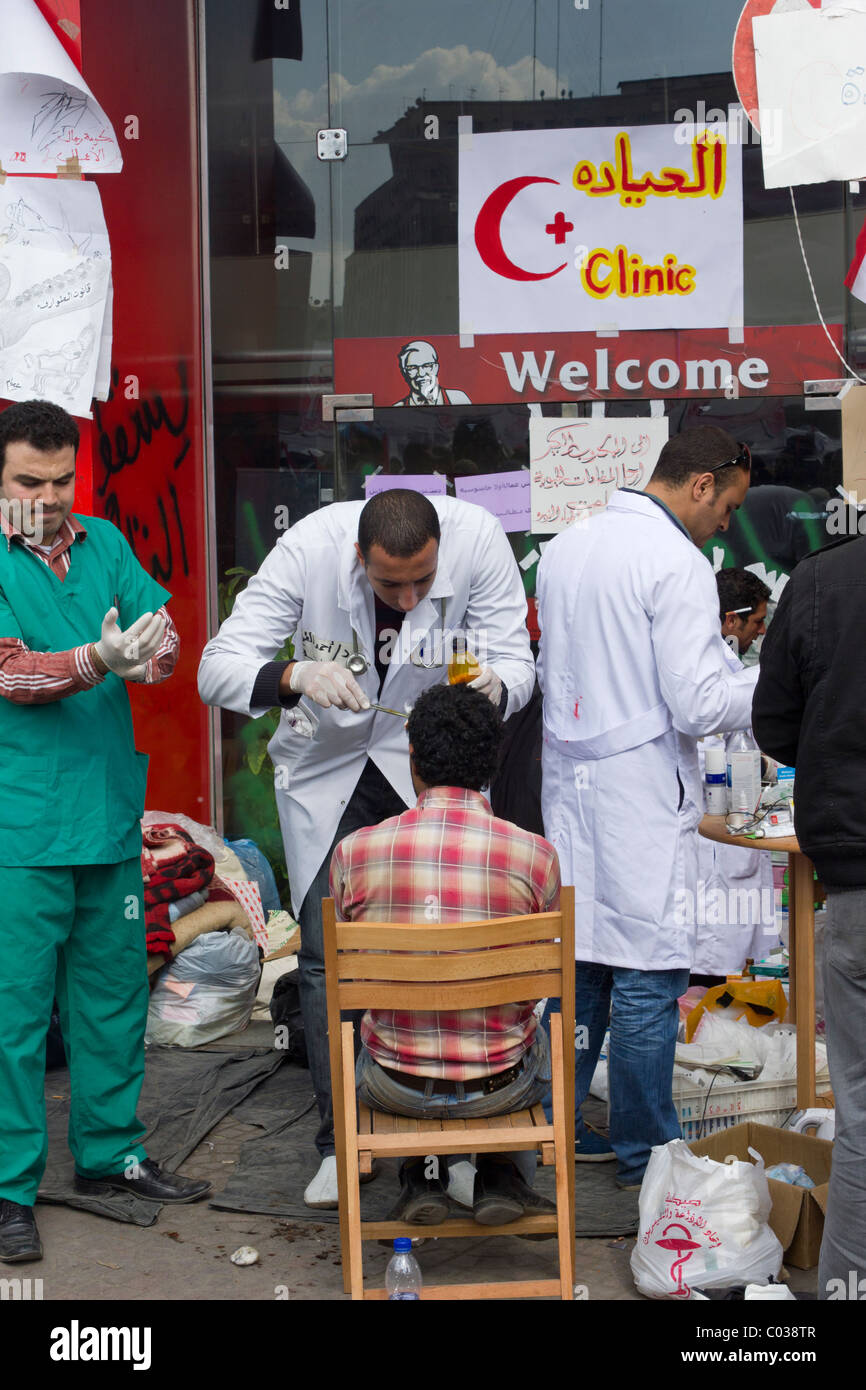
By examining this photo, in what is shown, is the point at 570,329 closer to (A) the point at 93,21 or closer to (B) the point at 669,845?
(A) the point at 93,21

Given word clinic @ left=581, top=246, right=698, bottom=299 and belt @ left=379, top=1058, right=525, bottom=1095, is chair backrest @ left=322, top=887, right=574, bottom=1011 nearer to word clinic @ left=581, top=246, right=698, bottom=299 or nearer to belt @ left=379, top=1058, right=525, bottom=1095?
belt @ left=379, top=1058, right=525, bottom=1095

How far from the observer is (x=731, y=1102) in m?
4.04

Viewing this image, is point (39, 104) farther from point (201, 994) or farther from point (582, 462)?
point (201, 994)

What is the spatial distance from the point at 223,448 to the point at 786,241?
2461mm

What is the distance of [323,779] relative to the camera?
3.97 meters

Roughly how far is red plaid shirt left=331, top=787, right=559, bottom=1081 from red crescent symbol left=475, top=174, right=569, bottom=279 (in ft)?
11.2

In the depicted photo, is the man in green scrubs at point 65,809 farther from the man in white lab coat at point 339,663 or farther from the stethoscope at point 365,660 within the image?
the stethoscope at point 365,660

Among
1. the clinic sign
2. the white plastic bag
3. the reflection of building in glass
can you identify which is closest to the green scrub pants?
the white plastic bag

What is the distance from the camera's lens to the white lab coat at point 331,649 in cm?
393

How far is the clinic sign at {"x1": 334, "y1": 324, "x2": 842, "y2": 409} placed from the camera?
19.4 ft

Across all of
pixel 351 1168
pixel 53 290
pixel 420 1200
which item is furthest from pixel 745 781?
pixel 53 290

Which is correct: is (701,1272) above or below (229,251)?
below
